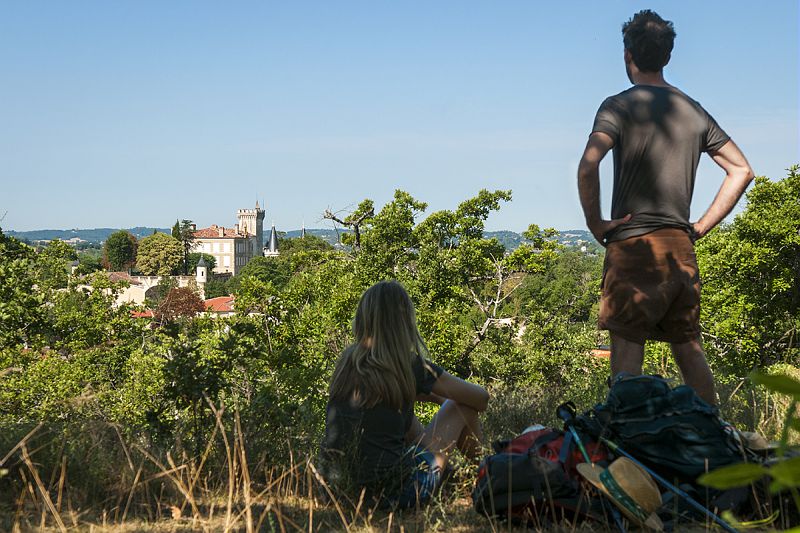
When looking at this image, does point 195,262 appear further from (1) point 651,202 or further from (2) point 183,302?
(1) point 651,202

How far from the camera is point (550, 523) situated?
275 cm

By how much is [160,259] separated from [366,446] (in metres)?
107

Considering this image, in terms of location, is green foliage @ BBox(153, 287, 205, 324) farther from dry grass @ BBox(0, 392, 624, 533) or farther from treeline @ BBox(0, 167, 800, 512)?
dry grass @ BBox(0, 392, 624, 533)

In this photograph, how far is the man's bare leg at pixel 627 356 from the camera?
138 inches

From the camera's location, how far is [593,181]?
3361 mm

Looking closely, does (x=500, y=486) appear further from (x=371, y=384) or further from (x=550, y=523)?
(x=371, y=384)

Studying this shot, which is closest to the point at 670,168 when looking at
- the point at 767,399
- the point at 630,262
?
the point at 630,262

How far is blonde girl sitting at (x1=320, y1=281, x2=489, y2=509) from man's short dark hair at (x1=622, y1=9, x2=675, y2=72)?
1476mm

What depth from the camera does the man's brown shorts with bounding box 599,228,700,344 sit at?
135 inches

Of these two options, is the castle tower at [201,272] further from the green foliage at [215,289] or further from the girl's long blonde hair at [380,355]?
the girl's long blonde hair at [380,355]

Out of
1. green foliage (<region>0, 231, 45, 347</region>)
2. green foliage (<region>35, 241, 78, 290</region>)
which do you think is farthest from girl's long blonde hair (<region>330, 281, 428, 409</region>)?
green foliage (<region>35, 241, 78, 290</region>)

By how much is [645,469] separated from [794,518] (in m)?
0.50

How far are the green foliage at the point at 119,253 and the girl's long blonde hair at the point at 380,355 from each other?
117 m

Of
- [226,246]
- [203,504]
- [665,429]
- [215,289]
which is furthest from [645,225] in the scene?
[226,246]
